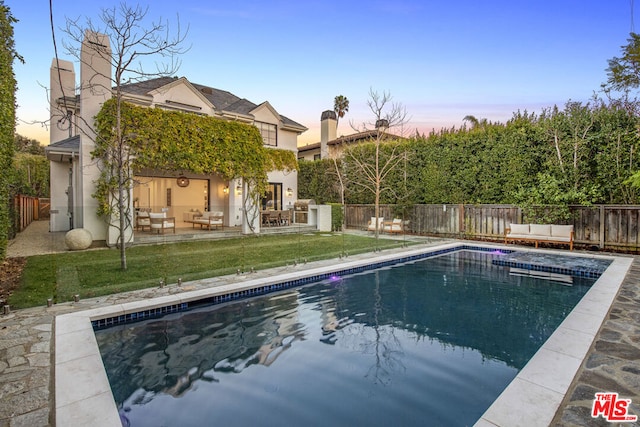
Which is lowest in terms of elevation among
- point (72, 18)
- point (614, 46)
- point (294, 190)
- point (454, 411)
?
point (454, 411)

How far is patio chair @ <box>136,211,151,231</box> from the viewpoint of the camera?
37.7ft

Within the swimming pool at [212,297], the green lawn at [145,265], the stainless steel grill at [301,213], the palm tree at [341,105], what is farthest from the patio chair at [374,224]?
the palm tree at [341,105]

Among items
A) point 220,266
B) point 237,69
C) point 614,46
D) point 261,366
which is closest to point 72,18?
point 220,266

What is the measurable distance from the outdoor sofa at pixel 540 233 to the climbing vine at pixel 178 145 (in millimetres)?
9798

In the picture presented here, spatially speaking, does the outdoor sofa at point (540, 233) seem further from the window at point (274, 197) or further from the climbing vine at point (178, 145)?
the window at point (274, 197)

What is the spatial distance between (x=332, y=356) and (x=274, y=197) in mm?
15439

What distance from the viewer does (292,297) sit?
595cm

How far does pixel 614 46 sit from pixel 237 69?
14.6 m

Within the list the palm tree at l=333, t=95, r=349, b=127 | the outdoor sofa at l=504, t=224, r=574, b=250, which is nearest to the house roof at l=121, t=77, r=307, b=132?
the outdoor sofa at l=504, t=224, r=574, b=250

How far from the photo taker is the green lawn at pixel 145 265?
550cm

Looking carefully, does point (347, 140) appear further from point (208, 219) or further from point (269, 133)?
point (208, 219)

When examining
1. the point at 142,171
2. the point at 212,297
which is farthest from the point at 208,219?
the point at 212,297

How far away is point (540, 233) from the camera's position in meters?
10.9

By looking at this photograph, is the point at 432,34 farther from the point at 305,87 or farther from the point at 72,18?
the point at 72,18
